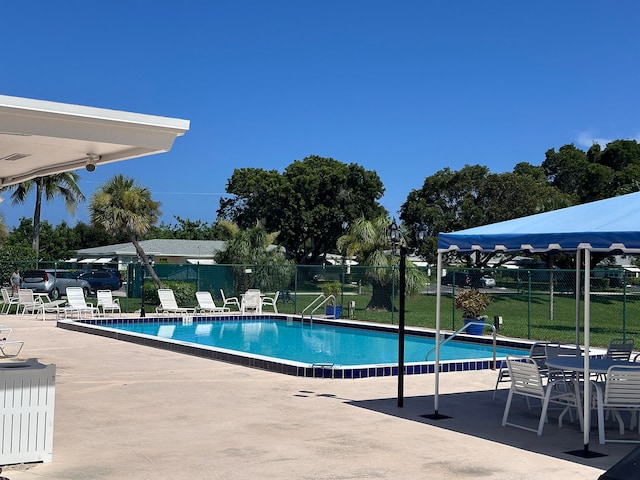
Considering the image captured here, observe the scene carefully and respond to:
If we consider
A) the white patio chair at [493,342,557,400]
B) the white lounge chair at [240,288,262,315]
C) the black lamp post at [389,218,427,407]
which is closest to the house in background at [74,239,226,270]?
the white lounge chair at [240,288,262,315]

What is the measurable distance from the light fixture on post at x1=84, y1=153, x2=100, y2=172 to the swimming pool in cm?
486

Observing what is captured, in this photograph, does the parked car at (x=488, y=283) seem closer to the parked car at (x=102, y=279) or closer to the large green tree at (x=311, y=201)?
the large green tree at (x=311, y=201)

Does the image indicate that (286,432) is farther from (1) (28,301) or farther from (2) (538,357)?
(1) (28,301)

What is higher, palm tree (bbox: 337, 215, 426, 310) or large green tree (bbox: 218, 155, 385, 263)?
large green tree (bbox: 218, 155, 385, 263)

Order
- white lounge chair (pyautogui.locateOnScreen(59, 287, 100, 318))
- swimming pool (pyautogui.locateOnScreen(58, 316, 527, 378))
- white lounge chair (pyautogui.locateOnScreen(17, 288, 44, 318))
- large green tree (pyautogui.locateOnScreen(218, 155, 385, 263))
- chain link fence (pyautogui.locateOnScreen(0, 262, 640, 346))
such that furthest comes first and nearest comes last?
large green tree (pyautogui.locateOnScreen(218, 155, 385, 263)), chain link fence (pyautogui.locateOnScreen(0, 262, 640, 346)), white lounge chair (pyautogui.locateOnScreen(17, 288, 44, 318)), white lounge chair (pyautogui.locateOnScreen(59, 287, 100, 318)), swimming pool (pyautogui.locateOnScreen(58, 316, 527, 378))

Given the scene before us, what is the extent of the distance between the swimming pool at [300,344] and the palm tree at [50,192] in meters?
21.1

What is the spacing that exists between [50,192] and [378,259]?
22821 millimetres

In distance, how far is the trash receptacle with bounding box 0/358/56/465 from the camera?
6.96 metres

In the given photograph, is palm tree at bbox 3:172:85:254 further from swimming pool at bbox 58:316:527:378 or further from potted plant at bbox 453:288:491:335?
potted plant at bbox 453:288:491:335

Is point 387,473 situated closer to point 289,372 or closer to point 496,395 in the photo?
point 496,395

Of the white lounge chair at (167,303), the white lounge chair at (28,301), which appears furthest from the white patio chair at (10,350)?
the white lounge chair at (28,301)

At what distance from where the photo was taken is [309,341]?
21062mm

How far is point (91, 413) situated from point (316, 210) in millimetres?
47989

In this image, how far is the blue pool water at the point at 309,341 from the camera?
17.6 metres
